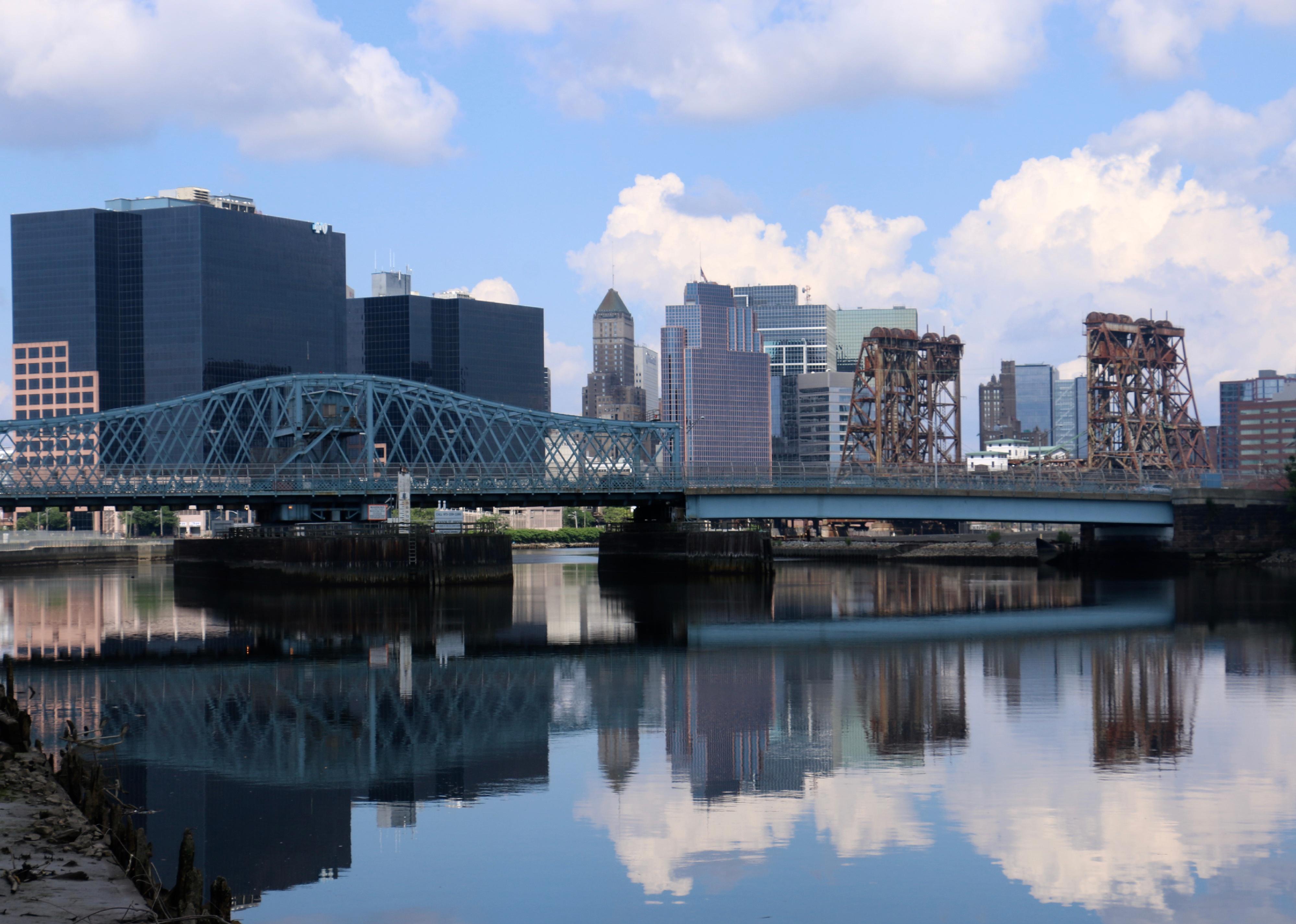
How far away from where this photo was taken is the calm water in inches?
780

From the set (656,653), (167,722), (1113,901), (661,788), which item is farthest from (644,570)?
(1113,901)

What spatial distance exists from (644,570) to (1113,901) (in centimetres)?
8121

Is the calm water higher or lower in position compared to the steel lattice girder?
lower

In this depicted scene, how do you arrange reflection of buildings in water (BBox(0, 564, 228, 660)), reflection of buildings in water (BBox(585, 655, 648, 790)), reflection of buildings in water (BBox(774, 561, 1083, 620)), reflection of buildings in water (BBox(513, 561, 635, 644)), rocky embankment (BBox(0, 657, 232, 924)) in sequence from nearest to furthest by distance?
rocky embankment (BBox(0, 657, 232, 924)), reflection of buildings in water (BBox(585, 655, 648, 790)), reflection of buildings in water (BBox(0, 564, 228, 660)), reflection of buildings in water (BBox(513, 561, 635, 644)), reflection of buildings in water (BBox(774, 561, 1083, 620))

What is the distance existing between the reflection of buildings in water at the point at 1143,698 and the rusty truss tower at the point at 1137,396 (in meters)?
94.7

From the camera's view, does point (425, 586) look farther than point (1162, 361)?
No

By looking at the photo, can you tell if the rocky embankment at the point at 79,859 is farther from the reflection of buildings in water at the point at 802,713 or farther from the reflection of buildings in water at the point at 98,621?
the reflection of buildings in water at the point at 98,621

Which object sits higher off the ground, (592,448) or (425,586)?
(592,448)

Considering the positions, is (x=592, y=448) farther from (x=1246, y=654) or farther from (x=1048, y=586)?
(x=1246, y=654)

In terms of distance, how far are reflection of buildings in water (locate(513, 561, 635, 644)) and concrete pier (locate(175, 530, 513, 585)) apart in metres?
3.67

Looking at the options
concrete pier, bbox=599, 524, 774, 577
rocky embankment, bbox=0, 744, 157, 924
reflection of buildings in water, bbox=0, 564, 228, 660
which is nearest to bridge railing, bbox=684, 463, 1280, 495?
concrete pier, bbox=599, 524, 774, 577

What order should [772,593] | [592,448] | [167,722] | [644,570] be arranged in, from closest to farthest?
[167,722] < [772,593] < [644,570] < [592,448]

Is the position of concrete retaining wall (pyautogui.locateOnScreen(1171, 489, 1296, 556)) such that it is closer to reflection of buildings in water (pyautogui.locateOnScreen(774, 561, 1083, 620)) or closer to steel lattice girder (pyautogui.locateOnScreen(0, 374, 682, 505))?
reflection of buildings in water (pyautogui.locateOnScreen(774, 561, 1083, 620))

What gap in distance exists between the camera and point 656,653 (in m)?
49.6
